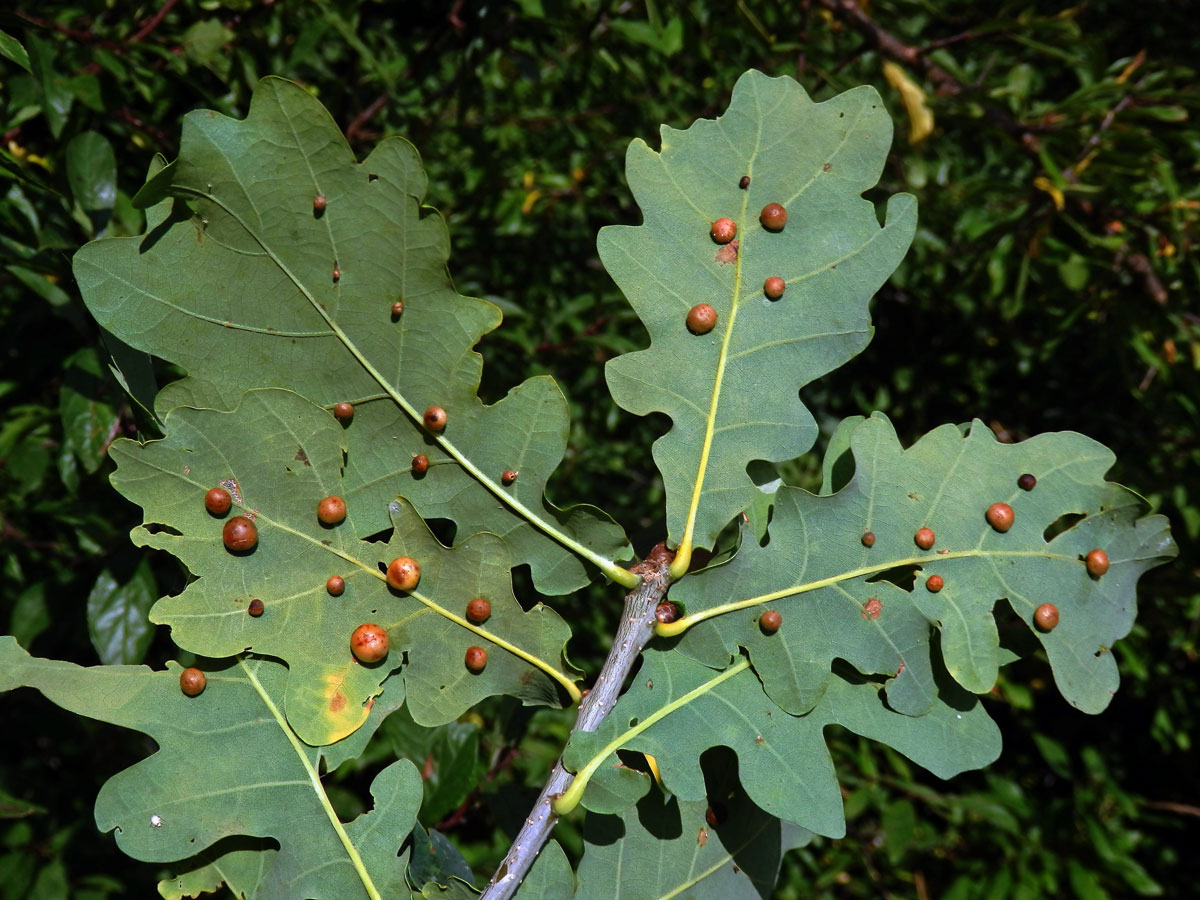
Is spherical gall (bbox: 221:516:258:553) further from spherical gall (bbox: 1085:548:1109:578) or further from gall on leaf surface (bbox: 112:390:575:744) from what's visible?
Result: spherical gall (bbox: 1085:548:1109:578)

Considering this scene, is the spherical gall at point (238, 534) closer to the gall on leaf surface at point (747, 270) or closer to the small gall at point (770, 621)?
the gall on leaf surface at point (747, 270)

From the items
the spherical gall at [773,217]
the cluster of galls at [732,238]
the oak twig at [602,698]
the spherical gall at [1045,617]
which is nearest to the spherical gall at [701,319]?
the cluster of galls at [732,238]

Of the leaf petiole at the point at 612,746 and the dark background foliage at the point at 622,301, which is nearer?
the leaf petiole at the point at 612,746

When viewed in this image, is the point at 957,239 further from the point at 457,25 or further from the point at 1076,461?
the point at 1076,461

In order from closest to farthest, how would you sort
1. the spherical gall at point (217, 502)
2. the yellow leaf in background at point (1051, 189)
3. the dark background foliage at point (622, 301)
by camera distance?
the spherical gall at point (217, 502) < the dark background foliage at point (622, 301) < the yellow leaf in background at point (1051, 189)

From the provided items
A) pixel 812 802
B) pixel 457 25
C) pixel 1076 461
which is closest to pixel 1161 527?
pixel 1076 461

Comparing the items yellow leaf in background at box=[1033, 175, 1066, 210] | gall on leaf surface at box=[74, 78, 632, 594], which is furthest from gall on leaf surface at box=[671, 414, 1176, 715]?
yellow leaf in background at box=[1033, 175, 1066, 210]

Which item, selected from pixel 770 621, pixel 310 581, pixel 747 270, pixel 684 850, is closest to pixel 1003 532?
pixel 770 621
